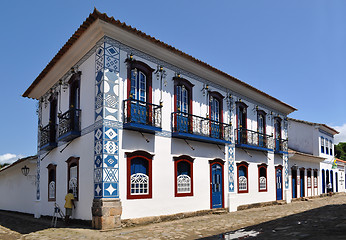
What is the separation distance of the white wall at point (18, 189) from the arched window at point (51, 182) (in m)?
2.90

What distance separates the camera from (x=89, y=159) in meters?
11.4

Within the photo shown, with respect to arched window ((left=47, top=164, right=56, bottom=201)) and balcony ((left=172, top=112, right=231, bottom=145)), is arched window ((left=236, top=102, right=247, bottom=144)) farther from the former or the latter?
arched window ((left=47, top=164, right=56, bottom=201))

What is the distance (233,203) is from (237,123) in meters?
4.15

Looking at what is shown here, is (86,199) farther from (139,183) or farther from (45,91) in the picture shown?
(45,91)

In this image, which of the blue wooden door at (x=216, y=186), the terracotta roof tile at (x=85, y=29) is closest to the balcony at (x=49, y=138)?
the terracotta roof tile at (x=85, y=29)

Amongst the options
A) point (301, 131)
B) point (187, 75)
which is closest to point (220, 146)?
point (187, 75)

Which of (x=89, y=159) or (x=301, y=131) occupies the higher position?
(x=301, y=131)

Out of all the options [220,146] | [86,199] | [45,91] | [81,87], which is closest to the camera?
[86,199]

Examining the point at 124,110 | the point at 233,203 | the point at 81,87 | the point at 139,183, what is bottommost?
the point at 233,203

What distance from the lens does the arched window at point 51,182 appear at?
14.5 m

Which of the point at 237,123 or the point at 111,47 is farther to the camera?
the point at 237,123

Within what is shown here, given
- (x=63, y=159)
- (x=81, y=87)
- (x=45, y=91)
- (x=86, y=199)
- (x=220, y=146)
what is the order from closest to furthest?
1. (x=86, y=199)
2. (x=81, y=87)
3. (x=63, y=159)
4. (x=220, y=146)
5. (x=45, y=91)

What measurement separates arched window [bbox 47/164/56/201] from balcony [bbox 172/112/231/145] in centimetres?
582

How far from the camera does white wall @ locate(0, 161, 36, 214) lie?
1817cm
